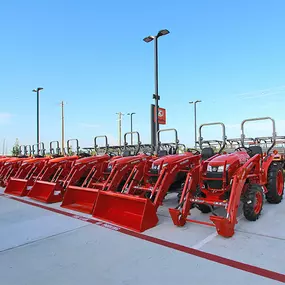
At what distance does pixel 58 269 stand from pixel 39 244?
2.69ft

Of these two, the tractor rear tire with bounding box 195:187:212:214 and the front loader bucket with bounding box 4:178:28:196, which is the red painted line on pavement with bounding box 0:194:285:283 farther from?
the front loader bucket with bounding box 4:178:28:196

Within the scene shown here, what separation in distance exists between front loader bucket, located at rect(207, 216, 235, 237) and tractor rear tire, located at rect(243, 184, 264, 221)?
0.66 m

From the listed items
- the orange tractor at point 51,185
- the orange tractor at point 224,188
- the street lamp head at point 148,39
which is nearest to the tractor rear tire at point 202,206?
the orange tractor at point 224,188

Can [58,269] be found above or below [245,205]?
below

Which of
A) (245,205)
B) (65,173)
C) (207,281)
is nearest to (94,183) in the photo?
(65,173)

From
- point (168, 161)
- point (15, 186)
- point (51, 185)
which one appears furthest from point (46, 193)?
point (168, 161)

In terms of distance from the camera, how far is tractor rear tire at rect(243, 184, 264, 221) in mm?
3834

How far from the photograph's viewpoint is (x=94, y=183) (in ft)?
19.4

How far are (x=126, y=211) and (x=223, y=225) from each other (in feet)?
5.30

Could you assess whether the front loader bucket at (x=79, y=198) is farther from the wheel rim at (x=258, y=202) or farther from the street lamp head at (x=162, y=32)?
the street lamp head at (x=162, y=32)

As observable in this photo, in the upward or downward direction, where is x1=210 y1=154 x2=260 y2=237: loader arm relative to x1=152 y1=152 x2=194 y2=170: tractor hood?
downward

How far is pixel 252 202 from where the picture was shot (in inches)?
151

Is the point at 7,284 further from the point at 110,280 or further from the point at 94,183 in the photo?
the point at 94,183

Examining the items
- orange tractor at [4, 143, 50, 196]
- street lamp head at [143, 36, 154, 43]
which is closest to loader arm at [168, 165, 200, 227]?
orange tractor at [4, 143, 50, 196]
